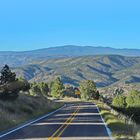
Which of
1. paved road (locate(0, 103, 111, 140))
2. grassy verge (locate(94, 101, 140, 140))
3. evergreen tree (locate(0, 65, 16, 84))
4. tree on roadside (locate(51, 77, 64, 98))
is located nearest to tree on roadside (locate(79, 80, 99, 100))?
tree on roadside (locate(51, 77, 64, 98))

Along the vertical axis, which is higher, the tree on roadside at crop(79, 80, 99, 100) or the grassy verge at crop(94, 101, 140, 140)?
the grassy verge at crop(94, 101, 140, 140)

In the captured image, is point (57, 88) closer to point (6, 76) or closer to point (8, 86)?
point (6, 76)

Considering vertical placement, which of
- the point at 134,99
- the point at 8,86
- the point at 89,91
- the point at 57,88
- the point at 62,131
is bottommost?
the point at 134,99

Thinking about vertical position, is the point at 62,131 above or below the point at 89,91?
above

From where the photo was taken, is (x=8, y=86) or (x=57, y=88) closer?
(x=8, y=86)

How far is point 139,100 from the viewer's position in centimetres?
14550

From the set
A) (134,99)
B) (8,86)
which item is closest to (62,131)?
(8,86)

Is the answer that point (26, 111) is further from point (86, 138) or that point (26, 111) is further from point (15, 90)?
point (86, 138)

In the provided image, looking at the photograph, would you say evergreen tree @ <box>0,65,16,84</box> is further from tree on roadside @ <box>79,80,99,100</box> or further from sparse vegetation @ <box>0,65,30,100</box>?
tree on roadside @ <box>79,80,99,100</box>

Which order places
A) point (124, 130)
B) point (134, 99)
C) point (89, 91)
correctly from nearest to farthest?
point (124, 130), point (134, 99), point (89, 91)

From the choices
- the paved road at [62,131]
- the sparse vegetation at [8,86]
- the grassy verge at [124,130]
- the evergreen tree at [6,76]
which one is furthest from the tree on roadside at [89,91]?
the grassy verge at [124,130]

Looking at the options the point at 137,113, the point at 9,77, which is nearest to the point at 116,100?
the point at 137,113

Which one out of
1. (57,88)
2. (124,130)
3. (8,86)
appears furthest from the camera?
(57,88)

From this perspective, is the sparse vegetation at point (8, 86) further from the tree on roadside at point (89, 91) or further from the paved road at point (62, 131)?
the tree on roadside at point (89, 91)
